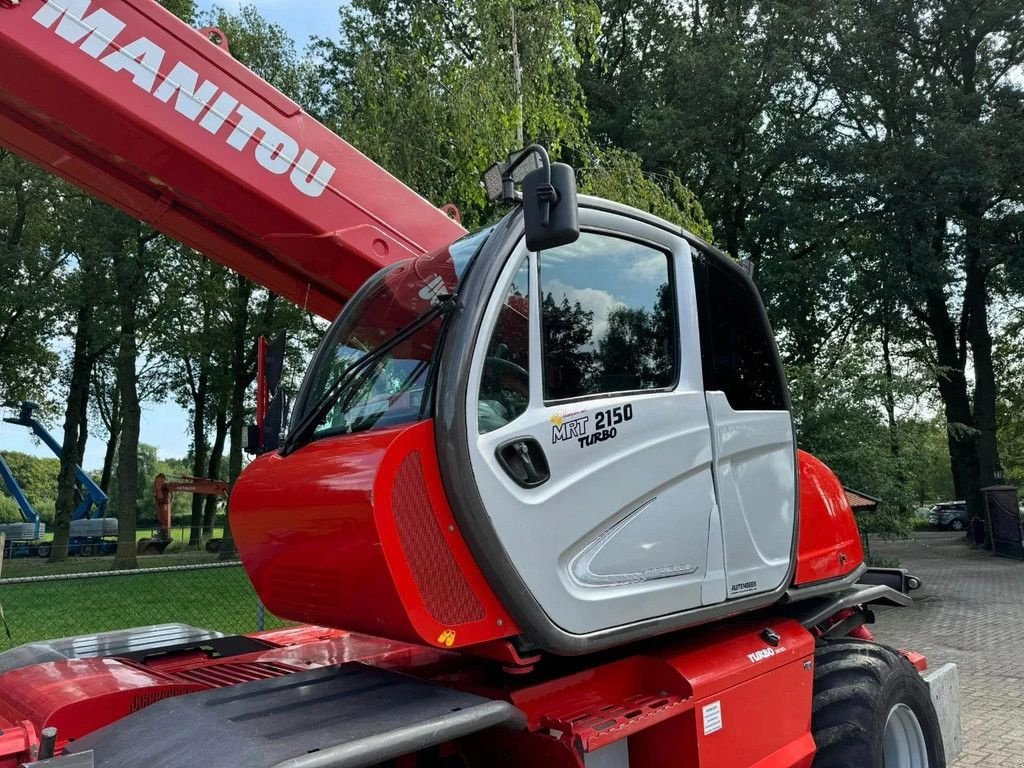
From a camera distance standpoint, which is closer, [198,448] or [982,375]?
[982,375]

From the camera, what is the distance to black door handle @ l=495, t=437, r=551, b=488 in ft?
8.71

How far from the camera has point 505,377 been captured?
275 centimetres

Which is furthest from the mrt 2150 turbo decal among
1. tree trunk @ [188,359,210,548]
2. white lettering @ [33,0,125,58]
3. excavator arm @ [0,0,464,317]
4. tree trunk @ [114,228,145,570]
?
tree trunk @ [188,359,210,548]

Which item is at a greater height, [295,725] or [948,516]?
[295,725]

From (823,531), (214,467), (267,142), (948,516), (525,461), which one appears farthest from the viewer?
(948,516)

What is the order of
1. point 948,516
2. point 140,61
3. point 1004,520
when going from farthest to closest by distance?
point 948,516 < point 1004,520 < point 140,61

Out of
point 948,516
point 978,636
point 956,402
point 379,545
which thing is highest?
point 956,402

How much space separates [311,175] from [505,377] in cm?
168

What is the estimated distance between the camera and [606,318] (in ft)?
10.4

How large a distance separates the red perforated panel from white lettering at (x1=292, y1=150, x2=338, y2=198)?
181 cm

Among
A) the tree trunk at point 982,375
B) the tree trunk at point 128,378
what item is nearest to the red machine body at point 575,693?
the tree trunk at point 128,378

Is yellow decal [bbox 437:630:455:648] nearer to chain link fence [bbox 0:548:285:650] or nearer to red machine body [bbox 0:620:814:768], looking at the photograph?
red machine body [bbox 0:620:814:768]

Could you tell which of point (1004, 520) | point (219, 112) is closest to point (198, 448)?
point (1004, 520)

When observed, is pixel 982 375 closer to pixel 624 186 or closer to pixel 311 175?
pixel 624 186
